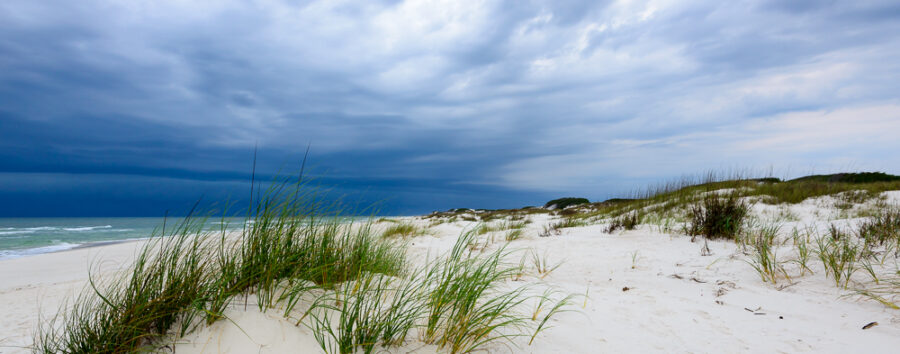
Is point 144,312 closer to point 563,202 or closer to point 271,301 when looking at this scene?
point 271,301

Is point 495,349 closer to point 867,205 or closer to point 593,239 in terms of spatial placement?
point 593,239

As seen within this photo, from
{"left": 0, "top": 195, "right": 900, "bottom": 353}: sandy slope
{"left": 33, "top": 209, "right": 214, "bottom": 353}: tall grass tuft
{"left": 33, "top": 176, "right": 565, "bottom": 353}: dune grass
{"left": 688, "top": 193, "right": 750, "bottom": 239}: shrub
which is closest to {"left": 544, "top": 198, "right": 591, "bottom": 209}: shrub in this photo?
{"left": 688, "top": 193, "right": 750, "bottom": 239}: shrub

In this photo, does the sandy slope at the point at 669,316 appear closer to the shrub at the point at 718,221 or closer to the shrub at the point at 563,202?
the shrub at the point at 718,221

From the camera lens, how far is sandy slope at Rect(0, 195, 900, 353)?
1943 mm

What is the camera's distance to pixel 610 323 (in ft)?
8.60

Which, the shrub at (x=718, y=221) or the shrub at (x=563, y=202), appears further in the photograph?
the shrub at (x=563, y=202)

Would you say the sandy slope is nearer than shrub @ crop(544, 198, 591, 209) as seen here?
Yes

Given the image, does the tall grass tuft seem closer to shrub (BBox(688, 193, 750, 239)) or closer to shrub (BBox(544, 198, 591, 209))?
shrub (BBox(688, 193, 750, 239))

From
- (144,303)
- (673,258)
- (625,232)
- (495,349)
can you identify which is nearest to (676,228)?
(625,232)

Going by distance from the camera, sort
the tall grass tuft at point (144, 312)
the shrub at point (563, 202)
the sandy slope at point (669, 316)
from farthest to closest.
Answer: the shrub at point (563, 202), the sandy slope at point (669, 316), the tall grass tuft at point (144, 312)

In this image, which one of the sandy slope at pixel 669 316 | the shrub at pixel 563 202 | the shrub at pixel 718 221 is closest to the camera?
the sandy slope at pixel 669 316

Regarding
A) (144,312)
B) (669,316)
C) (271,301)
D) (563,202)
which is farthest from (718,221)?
(563,202)

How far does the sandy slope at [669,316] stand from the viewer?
194cm

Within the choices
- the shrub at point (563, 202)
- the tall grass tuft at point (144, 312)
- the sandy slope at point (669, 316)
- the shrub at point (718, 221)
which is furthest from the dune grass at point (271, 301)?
the shrub at point (563, 202)
